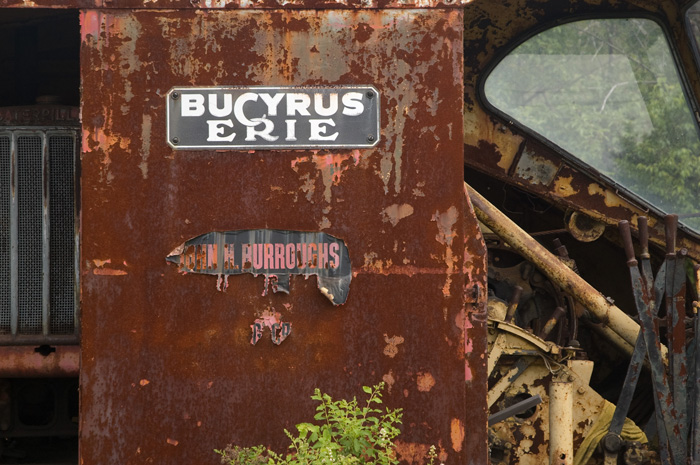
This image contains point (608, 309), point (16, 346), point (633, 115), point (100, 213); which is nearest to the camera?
point (100, 213)

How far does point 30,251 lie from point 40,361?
0.45 meters

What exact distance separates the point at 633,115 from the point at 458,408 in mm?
2103

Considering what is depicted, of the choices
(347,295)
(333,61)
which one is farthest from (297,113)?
(347,295)

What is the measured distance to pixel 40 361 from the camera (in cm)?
355

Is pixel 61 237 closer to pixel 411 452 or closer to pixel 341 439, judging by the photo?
pixel 341 439

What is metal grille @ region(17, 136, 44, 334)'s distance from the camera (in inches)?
141

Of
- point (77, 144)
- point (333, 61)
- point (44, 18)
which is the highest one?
point (44, 18)

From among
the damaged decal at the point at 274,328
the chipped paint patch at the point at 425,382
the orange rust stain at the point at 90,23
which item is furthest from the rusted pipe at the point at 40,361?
the chipped paint patch at the point at 425,382

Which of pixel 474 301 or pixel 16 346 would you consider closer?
pixel 474 301

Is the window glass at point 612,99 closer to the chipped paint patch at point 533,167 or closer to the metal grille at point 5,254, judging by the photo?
the chipped paint patch at point 533,167

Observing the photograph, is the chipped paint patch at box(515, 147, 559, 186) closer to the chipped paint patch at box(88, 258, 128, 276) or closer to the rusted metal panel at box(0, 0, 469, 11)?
the rusted metal panel at box(0, 0, 469, 11)

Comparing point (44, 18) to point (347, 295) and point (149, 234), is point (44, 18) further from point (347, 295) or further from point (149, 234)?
point (347, 295)

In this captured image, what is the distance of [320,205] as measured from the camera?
3154 mm

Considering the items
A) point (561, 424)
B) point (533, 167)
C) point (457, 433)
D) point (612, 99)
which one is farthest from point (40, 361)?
point (612, 99)
